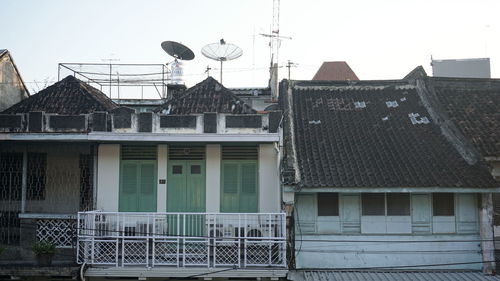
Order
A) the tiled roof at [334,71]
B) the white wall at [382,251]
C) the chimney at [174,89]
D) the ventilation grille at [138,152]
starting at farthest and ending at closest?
the tiled roof at [334,71] < the chimney at [174,89] < the ventilation grille at [138,152] < the white wall at [382,251]

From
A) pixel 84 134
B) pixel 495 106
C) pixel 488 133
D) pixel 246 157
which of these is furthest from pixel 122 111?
pixel 495 106

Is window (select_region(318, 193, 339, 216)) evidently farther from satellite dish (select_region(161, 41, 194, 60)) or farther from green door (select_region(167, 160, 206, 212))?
satellite dish (select_region(161, 41, 194, 60))

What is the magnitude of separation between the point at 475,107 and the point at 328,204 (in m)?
6.52

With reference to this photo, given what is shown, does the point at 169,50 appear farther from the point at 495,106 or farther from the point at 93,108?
the point at 495,106

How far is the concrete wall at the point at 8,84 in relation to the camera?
1658 cm

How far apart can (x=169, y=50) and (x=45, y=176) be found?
7227 millimetres

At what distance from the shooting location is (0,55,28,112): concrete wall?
16.6m

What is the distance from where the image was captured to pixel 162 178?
13.7m

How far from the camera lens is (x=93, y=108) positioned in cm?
1530

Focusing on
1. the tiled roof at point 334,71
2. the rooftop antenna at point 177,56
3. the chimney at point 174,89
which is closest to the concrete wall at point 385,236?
the chimney at point 174,89

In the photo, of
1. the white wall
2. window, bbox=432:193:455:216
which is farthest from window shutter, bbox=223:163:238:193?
window, bbox=432:193:455:216

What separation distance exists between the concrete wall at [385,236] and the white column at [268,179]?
96 centimetres

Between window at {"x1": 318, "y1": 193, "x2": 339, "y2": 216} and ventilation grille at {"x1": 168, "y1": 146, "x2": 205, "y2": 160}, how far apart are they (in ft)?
11.7

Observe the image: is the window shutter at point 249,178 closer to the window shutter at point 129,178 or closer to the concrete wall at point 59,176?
the window shutter at point 129,178
